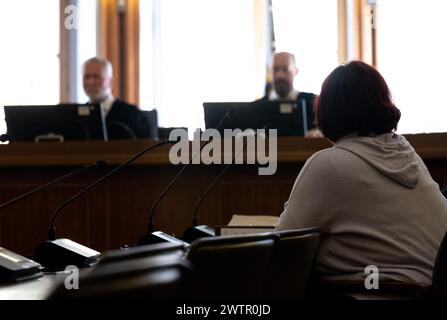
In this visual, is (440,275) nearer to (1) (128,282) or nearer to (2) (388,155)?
(2) (388,155)

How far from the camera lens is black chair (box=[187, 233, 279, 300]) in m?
1.35

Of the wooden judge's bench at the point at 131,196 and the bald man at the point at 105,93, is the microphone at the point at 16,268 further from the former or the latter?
the bald man at the point at 105,93

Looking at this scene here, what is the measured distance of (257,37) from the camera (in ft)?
23.4

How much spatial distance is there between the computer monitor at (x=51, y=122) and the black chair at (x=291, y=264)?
2.55 metres

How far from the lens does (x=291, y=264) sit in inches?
69.9

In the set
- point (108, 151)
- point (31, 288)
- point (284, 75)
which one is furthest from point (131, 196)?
point (284, 75)

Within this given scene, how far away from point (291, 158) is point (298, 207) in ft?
4.86

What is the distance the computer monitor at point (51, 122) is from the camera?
13.7ft

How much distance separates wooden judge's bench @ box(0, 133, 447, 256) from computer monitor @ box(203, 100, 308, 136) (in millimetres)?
272

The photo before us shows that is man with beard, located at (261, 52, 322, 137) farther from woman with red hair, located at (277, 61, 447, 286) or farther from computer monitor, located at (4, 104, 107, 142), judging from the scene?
woman with red hair, located at (277, 61, 447, 286)

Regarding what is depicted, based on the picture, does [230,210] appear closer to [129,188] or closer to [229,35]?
[129,188]

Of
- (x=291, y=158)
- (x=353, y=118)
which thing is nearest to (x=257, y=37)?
(x=291, y=158)

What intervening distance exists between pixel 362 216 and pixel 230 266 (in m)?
0.85

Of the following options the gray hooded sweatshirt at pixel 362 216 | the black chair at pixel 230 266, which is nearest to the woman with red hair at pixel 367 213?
the gray hooded sweatshirt at pixel 362 216
